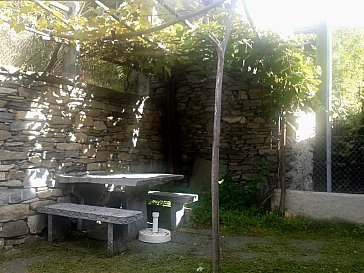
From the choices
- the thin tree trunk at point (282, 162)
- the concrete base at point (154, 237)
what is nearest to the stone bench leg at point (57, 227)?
the concrete base at point (154, 237)

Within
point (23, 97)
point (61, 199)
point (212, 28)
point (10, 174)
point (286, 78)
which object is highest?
point (212, 28)

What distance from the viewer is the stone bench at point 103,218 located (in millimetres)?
3650

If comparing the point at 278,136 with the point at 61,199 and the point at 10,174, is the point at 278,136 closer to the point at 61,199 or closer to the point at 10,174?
the point at 61,199

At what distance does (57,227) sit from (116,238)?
0.94 m

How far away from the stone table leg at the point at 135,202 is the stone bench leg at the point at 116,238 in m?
0.42

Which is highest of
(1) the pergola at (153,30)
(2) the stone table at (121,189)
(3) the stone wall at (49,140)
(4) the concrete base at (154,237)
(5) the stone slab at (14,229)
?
(1) the pergola at (153,30)

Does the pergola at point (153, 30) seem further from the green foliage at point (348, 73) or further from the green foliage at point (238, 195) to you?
the green foliage at point (348, 73)

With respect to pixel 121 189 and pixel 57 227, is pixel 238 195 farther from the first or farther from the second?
pixel 57 227

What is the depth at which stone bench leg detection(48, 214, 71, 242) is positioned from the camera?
4.25 meters

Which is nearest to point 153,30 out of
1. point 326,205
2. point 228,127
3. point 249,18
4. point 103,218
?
point 249,18

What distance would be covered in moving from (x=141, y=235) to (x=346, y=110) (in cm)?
423

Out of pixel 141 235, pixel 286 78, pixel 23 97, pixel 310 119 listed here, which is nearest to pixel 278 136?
pixel 310 119

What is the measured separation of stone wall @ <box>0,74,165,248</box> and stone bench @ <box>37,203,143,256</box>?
176mm

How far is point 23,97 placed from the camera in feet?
13.6
